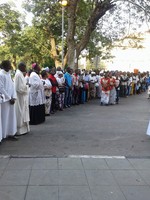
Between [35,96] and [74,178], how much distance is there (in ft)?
17.3

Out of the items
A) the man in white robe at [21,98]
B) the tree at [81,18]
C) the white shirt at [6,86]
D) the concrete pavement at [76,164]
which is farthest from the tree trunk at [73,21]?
the white shirt at [6,86]

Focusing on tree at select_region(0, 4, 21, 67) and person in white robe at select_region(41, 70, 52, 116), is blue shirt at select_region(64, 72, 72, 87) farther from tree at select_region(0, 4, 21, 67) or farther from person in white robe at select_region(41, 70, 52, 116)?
tree at select_region(0, 4, 21, 67)

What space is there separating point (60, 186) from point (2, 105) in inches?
133

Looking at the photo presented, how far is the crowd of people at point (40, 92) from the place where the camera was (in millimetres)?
7750

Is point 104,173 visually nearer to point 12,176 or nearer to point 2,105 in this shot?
point 12,176

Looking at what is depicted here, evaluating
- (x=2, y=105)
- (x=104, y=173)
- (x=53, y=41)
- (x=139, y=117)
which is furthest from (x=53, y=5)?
(x=104, y=173)

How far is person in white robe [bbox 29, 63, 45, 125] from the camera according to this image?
1008 cm

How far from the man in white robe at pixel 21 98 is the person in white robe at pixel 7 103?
1.51 ft

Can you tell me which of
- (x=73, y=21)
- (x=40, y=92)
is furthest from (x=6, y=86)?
(x=73, y=21)

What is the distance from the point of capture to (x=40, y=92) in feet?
33.5

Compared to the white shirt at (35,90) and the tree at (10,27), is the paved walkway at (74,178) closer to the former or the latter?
the white shirt at (35,90)

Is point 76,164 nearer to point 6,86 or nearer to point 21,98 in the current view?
point 6,86

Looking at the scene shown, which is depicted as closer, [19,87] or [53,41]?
[19,87]

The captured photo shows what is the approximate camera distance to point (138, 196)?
455cm
